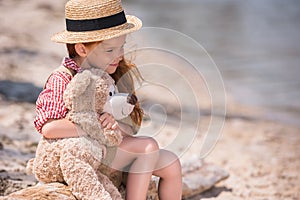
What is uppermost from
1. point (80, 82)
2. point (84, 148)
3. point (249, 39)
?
point (80, 82)

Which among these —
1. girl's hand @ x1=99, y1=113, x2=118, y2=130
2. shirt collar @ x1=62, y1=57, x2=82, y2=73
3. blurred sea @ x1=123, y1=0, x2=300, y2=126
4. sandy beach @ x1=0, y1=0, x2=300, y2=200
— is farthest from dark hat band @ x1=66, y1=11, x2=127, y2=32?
blurred sea @ x1=123, y1=0, x2=300, y2=126

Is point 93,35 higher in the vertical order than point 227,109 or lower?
higher

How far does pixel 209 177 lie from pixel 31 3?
8796 mm

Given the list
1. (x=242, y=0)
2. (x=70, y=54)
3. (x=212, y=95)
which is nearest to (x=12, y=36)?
(x=212, y=95)

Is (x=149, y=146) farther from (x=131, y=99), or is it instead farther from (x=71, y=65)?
(x=71, y=65)

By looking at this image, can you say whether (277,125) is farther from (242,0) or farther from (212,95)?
(242,0)

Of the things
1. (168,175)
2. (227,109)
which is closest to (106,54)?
(168,175)

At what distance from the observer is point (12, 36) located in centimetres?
917

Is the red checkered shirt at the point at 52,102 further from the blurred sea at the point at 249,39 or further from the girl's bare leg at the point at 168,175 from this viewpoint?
the blurred sea at the point at 249,39

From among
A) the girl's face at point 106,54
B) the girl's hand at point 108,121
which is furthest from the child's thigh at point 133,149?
the girl's face at point 106,54

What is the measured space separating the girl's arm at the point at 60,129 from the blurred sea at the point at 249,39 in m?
4.59

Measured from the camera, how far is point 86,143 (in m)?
2.87

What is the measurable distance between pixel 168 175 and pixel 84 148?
51 centimetres

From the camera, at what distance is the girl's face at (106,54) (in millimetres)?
3041
